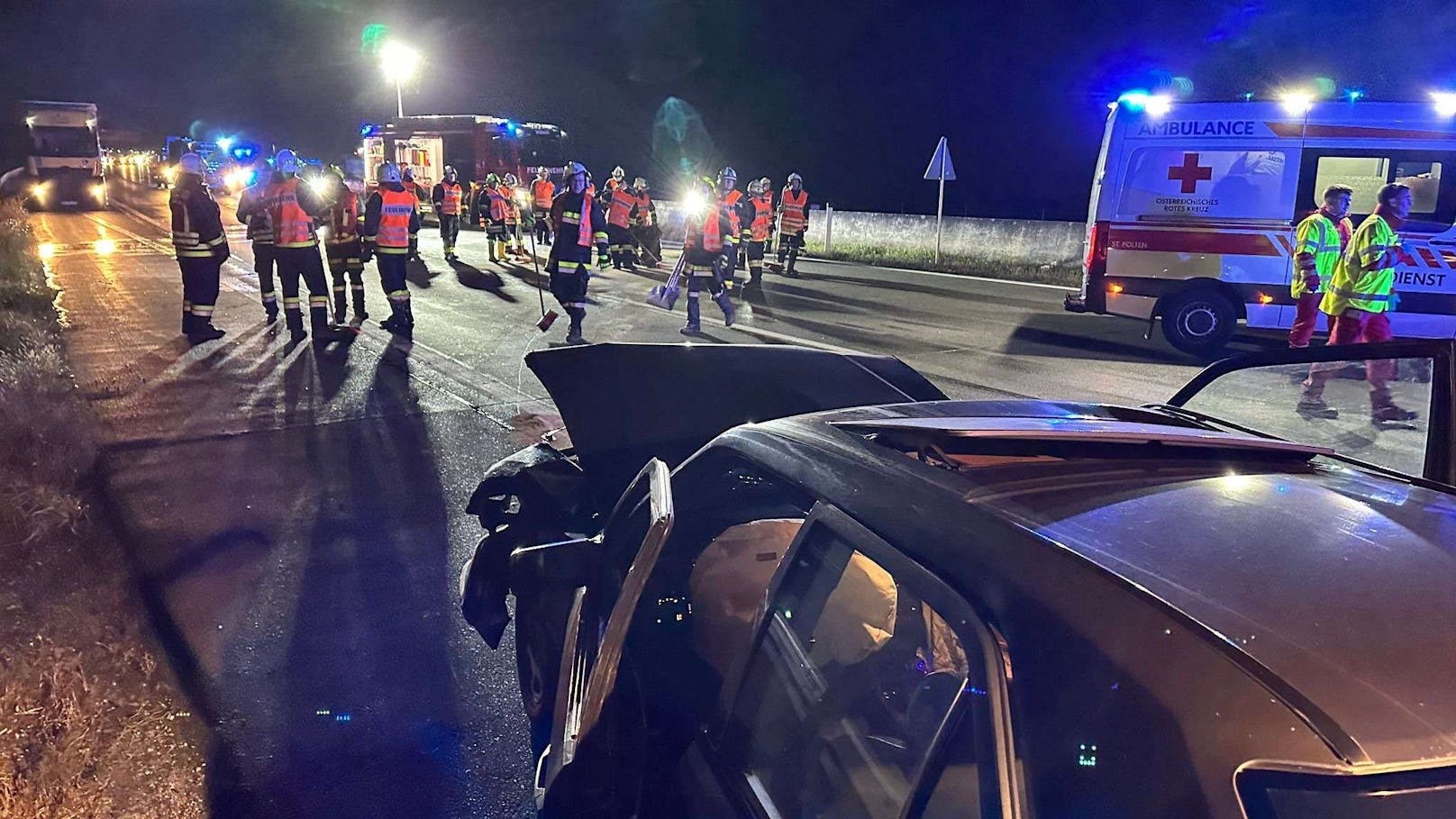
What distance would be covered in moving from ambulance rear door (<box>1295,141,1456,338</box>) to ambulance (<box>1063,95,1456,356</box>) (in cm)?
1

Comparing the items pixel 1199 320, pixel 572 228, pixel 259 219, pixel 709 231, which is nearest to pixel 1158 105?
A: pixel 1199 320

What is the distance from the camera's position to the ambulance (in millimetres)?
10195

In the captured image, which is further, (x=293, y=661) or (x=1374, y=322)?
(x=1374, y=322)

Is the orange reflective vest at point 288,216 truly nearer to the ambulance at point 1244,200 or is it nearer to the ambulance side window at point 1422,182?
the ambulance at point 1244,200

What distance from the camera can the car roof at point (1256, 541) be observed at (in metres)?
1.12

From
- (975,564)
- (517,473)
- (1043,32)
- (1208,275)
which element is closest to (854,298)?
(1208,275)

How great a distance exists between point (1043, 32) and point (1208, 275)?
30.4 meters

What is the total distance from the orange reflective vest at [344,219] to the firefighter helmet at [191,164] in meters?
1.32

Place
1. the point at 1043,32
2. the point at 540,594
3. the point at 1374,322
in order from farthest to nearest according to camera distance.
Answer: the point at 1043,32, the point at 1374,322, the point at 540,594

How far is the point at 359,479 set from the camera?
19.9 ft

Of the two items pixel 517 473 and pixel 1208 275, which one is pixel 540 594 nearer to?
Answer: pixel 517 473

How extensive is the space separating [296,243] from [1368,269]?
9745 mm

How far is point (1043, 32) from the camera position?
1489 inches

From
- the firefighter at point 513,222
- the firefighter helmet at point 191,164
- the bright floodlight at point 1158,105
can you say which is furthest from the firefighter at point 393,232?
the firefighter at point 513,222
